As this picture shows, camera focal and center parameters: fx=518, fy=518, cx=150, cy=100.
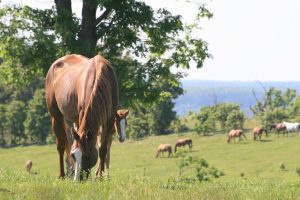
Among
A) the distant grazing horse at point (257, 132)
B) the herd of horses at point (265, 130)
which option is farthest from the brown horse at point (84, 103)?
the distant grazing horse at point (257, 132)

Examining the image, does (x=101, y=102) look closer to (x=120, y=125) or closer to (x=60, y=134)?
(x=60, y=134)

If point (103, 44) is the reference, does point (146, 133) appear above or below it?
below

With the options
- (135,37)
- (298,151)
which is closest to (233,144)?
(298,151)

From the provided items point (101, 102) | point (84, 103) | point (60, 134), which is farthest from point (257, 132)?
point (101, 102)

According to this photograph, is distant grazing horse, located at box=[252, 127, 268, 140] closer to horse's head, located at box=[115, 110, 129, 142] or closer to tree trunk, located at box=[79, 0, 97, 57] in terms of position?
tree trunk, located at box=[79, 0, 97, 57]

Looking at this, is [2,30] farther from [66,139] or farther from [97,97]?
[97,97]

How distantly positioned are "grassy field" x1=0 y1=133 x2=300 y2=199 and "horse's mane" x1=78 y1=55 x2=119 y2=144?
1010mm

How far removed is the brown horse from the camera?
9.14 metres

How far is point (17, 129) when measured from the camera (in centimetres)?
10388

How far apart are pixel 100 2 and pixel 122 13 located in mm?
2097

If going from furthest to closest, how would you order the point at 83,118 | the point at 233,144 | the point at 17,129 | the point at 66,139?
the point at 17,129 → the point at 233,144 → the point at 66,139 → the point at 83,118

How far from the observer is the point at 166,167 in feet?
211

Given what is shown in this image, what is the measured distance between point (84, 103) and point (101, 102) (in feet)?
1.42

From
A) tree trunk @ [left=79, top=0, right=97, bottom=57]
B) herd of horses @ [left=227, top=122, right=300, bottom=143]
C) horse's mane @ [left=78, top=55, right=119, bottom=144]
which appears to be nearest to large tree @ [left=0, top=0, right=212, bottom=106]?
tree trunk @ [left=79, top=0, right=97, bottom=57]
